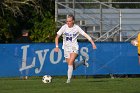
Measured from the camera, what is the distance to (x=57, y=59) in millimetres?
22484

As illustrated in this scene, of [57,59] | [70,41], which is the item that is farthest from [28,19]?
[70,41]

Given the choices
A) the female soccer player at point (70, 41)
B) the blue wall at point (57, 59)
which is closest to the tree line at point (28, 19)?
the blue wall at point (57, 59)

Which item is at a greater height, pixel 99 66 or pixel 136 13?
pixel 136 13

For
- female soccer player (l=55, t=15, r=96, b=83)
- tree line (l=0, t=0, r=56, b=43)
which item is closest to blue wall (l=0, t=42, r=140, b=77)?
female soccer player (l=55, t=15, r=96, b=83)

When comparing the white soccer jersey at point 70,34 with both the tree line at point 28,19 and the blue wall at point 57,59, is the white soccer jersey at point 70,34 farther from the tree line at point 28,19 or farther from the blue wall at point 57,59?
the tree line at point 28,19

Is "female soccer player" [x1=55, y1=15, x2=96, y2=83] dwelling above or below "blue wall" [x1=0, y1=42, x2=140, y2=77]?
above

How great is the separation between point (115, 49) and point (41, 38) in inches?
281

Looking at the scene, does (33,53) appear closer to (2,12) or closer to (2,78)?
(2,78)

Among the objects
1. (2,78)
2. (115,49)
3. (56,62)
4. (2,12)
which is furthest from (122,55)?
(2,12)

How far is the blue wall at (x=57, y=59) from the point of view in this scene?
2222 centimetres

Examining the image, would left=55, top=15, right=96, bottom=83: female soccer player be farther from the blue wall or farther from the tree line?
the tree line

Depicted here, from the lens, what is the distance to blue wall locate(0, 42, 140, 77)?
2222 centimetres

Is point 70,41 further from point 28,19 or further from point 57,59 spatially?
point 28,19

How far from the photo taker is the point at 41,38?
29.2 metres
